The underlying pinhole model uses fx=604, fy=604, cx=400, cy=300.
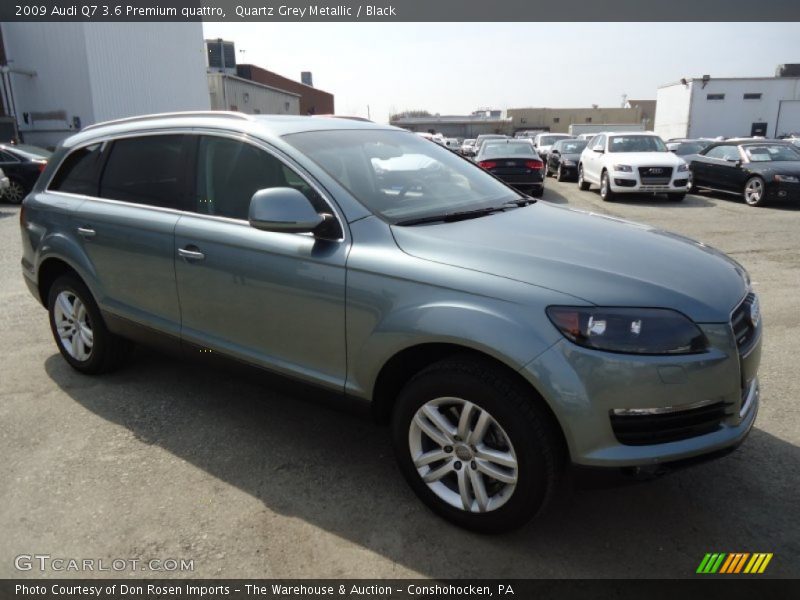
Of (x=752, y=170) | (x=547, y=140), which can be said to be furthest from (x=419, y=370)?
(x=547, y=140)

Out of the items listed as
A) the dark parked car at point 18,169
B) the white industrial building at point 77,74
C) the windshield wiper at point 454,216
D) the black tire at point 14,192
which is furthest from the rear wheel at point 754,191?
the white industrial building at point 77,74

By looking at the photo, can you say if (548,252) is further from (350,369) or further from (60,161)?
(60,161)

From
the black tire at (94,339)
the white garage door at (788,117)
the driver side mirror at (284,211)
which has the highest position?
the white garage door at (788,117)

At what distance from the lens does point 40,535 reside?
107 inches

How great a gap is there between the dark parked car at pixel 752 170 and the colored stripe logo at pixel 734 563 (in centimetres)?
1285

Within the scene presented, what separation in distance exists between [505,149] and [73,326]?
483 inches

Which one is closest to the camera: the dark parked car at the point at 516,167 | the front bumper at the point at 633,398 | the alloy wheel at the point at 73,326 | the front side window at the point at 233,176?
the front bumper at the point at 633,398

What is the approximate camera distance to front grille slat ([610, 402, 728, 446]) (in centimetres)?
223

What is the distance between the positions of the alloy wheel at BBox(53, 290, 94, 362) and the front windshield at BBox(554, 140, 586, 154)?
17.9 m

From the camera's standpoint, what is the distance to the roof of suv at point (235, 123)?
332 centimetres

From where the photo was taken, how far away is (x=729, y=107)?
42469mm

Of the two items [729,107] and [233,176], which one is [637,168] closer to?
[233,176]

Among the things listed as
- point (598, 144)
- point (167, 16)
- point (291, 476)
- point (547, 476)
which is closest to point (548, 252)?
point (547, 476)

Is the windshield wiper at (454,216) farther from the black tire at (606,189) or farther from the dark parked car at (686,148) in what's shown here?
the dark parked car at (686,148)
